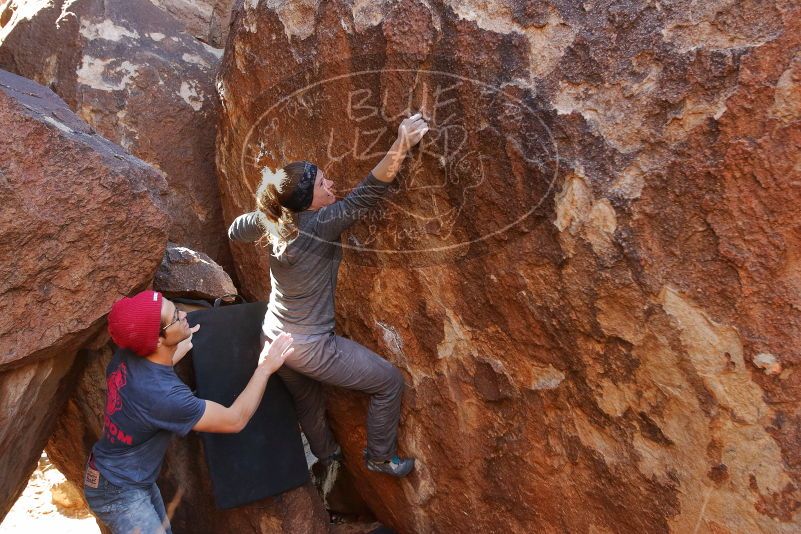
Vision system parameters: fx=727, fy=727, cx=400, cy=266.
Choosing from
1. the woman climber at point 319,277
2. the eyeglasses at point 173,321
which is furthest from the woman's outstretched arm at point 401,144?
the eyeglasses at point 173,321

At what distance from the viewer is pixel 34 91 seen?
8.96 feet

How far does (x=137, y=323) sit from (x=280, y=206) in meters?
0.59

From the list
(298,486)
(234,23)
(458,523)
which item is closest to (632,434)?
(458,523)

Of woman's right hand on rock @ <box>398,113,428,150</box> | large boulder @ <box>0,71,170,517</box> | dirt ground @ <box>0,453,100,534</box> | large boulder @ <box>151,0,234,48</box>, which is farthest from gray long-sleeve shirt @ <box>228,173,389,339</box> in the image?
dirt ground @ <box>0,453,100,534</box>

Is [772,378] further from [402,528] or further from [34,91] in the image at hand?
[34,91]

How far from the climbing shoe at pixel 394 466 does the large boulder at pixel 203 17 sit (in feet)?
8.92

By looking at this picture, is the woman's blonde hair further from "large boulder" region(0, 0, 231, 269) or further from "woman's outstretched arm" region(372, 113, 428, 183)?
"large boulder" region(0, 0, 231, 269)

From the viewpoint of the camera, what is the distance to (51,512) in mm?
5000

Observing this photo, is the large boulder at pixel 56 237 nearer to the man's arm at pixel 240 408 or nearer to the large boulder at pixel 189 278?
the large boulder at pixel 189 278

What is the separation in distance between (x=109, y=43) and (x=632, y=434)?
9.97ft

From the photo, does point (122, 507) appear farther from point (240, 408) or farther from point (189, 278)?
point (189, 278)

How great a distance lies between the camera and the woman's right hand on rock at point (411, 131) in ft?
7.70

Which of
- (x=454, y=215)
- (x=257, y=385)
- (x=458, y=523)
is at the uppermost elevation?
(x=454, y=215)

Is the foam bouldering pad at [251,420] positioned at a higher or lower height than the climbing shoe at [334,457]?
higher
